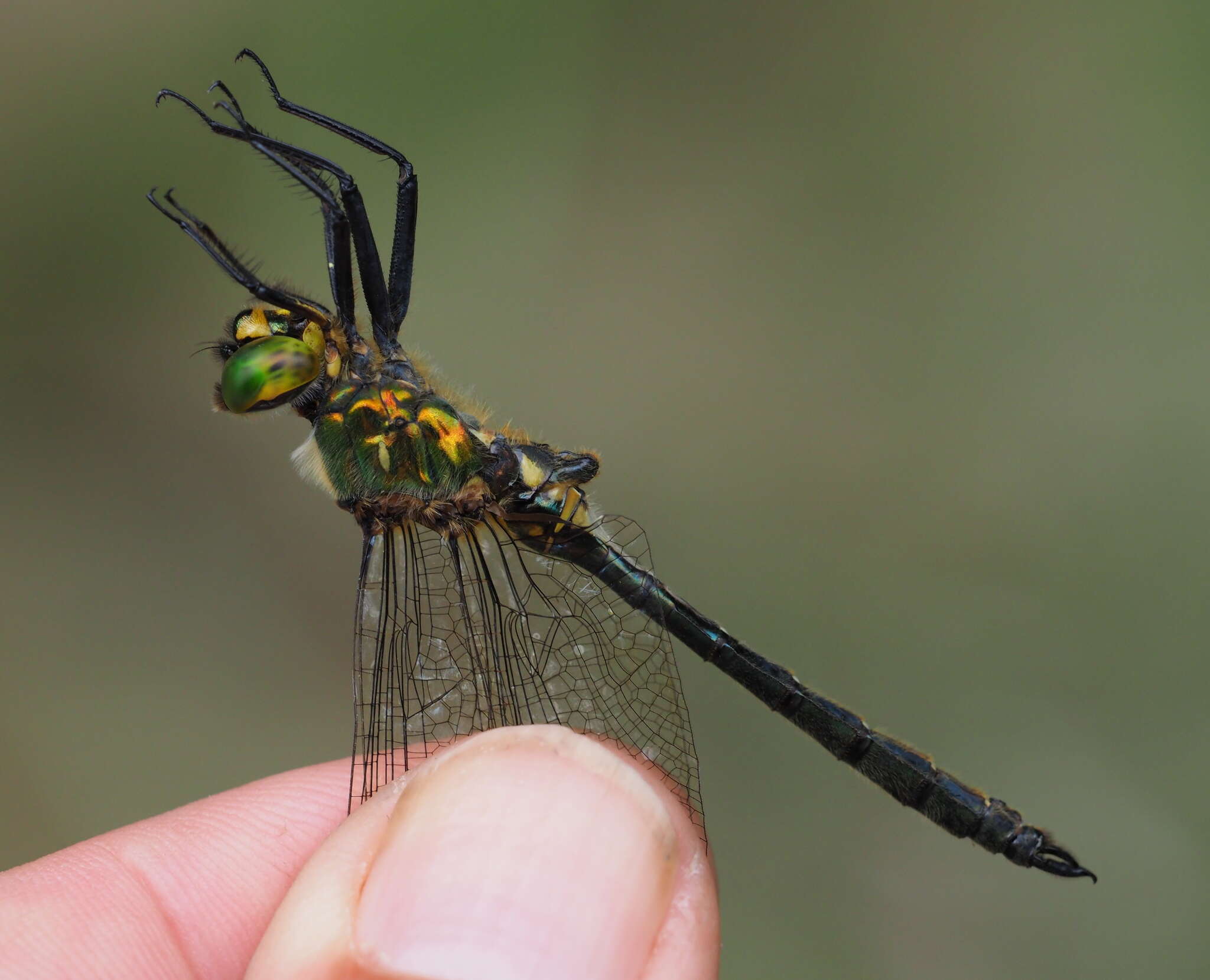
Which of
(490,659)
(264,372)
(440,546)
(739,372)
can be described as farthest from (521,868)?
(739,372)

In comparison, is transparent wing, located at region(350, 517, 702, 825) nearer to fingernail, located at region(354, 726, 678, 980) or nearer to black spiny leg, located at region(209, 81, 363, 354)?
fingernail, located at region(354, 726, 678, 980)

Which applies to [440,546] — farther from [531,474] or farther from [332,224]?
[332,224]

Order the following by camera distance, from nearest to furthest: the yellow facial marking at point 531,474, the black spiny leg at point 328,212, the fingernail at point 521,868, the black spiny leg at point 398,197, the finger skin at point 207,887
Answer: the fingernail at point 521,868
the finger skin at point 207,887
the black spiny leg at point 328,212
the black spiny leg at point 398,197
the yellow facial marking at point 531,474

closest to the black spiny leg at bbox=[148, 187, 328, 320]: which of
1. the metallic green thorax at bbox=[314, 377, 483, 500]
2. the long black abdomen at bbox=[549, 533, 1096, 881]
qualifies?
the metallic green thorax at bbox=[314, 377, 483, 500]

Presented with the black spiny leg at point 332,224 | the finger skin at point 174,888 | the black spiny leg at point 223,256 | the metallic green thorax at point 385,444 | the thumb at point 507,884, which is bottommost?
the finger skin at point 174,888

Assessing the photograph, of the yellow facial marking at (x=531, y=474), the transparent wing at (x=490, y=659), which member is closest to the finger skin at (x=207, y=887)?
the transparent wing at (x=490, y=659)

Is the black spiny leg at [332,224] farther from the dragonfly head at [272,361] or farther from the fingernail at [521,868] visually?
the fingernail at [521,868]

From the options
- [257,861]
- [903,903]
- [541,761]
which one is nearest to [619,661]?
[541,761]
